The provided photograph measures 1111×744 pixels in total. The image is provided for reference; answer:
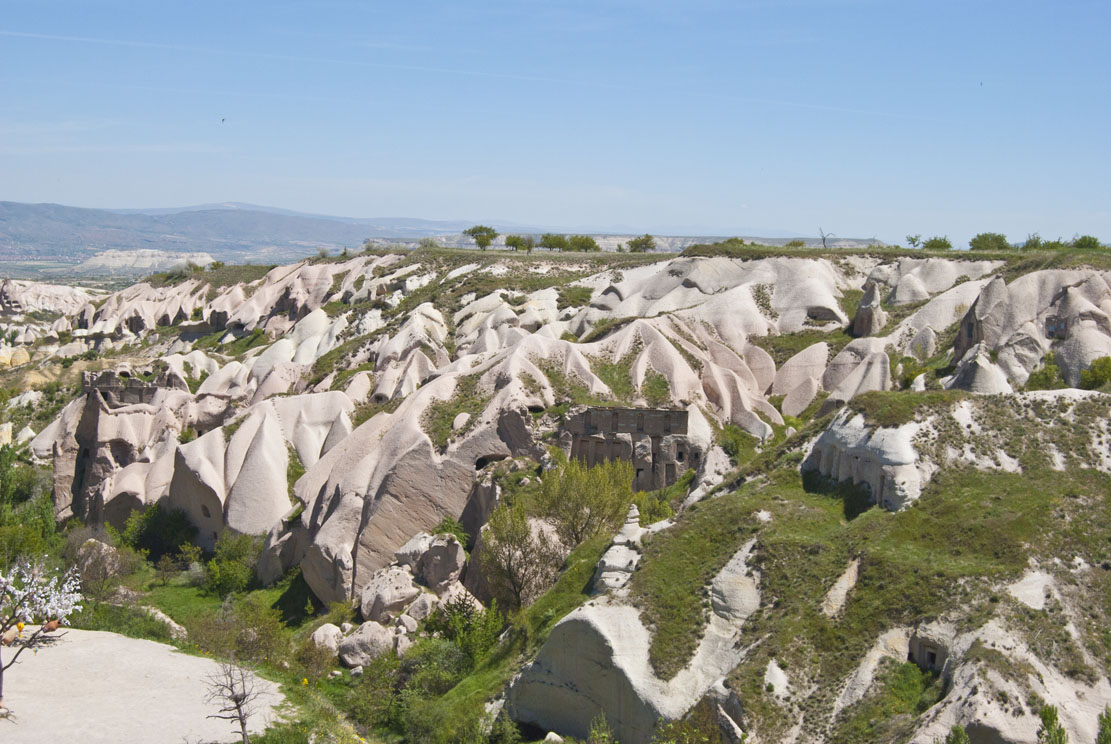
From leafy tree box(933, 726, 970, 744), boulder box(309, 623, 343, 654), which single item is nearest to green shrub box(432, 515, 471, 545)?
boulder box(309, 623, 343, 654)

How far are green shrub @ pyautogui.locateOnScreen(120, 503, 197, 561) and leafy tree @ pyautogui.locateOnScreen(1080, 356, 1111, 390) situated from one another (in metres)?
35.5

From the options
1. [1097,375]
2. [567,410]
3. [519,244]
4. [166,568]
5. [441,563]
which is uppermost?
[519,244]

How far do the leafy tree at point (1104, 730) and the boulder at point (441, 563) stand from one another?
67.3ft

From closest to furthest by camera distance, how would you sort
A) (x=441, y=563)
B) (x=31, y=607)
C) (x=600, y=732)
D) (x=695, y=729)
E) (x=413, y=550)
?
1. (x=695, y=729)
2. (x=600, y=732)
3. (x=31, y=607)
4. (x=441, y=563)
5. (x=413, y=550)

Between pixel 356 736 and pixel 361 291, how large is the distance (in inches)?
2298

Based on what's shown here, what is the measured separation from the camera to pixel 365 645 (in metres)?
34.2

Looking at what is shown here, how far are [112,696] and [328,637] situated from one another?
24.5ft

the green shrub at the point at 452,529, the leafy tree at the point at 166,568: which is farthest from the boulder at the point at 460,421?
the leafy tree at the point at 166,568

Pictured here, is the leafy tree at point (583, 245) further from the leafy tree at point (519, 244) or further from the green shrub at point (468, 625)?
the green shrub at point (468, 625)

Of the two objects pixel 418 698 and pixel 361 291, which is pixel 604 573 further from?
pixel 361 291

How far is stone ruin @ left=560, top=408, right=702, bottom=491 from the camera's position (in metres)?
42.3

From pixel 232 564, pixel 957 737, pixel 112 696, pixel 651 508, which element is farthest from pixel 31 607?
pixel 957 737

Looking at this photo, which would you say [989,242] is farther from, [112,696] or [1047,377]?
[112,696]

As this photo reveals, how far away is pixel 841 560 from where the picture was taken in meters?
25.6
